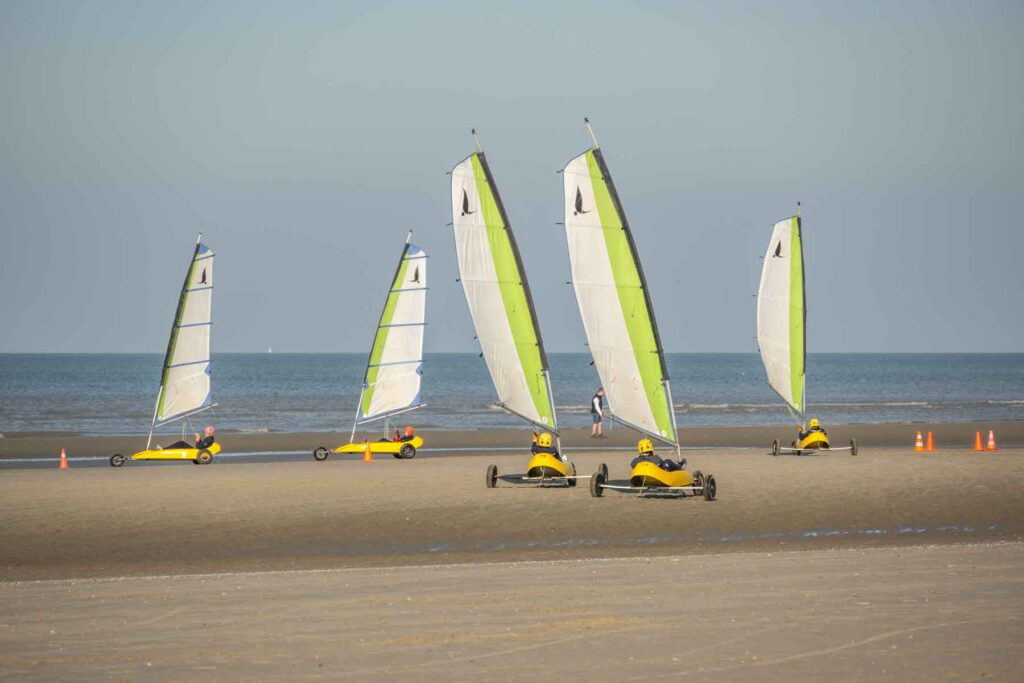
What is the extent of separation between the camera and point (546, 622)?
13.4m

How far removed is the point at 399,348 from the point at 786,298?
38.2 feet

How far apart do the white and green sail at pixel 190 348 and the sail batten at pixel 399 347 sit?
16.3ft

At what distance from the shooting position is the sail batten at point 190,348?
→ 1454 inches

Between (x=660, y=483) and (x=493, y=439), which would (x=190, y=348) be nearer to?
(x=493, y=439)

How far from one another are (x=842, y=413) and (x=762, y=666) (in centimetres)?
6027

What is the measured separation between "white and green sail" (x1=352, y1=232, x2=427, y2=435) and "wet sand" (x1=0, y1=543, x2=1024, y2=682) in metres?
22.5

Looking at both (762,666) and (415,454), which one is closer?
(762,666)

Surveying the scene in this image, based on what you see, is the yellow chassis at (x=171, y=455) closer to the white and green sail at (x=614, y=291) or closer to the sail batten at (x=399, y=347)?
the sail batten at (x=399, y=347)

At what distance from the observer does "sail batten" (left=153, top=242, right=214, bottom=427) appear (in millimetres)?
36938

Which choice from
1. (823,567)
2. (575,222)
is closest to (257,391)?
(575,222)

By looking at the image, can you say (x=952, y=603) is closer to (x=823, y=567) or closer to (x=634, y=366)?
(x=823, y=567)

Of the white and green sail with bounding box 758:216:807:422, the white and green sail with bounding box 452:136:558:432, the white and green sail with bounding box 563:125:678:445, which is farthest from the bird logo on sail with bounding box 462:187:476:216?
the white and green sail with bounding box 758:216:807:422

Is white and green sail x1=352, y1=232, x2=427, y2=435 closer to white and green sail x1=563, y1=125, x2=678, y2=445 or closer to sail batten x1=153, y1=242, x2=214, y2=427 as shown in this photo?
sail batten x1=153, y1=242, x2=214, y2=427

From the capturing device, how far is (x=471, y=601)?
48.0ft
